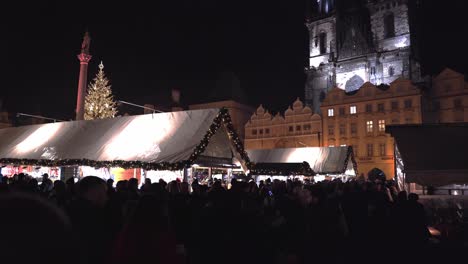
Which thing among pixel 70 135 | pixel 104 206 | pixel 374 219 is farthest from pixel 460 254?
pixel 70 135

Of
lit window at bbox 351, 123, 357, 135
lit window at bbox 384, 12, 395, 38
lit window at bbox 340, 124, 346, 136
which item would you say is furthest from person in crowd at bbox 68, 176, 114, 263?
lit window at bbox 384, 12, 395, 38

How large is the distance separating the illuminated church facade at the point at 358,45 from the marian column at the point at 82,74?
38.0 m

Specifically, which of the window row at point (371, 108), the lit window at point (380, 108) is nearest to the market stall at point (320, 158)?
the lit window at point (380, 108)

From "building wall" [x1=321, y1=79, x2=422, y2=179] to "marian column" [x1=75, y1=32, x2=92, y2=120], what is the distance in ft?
99.5

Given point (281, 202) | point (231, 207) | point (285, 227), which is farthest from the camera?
point (281, 202)

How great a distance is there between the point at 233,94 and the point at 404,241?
53948 mm

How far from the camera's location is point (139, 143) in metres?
13.7

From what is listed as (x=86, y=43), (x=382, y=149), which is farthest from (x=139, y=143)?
(x=382, y=149)

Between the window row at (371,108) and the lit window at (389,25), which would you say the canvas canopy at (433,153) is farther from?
the lit window at (389,25)

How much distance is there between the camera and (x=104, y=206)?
4.04 metres

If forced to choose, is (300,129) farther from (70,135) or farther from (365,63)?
(70,135)

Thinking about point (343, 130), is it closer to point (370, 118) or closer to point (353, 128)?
point (353, 128)

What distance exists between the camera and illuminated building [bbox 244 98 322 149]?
156 feet

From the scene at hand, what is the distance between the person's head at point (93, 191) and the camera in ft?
13.0
